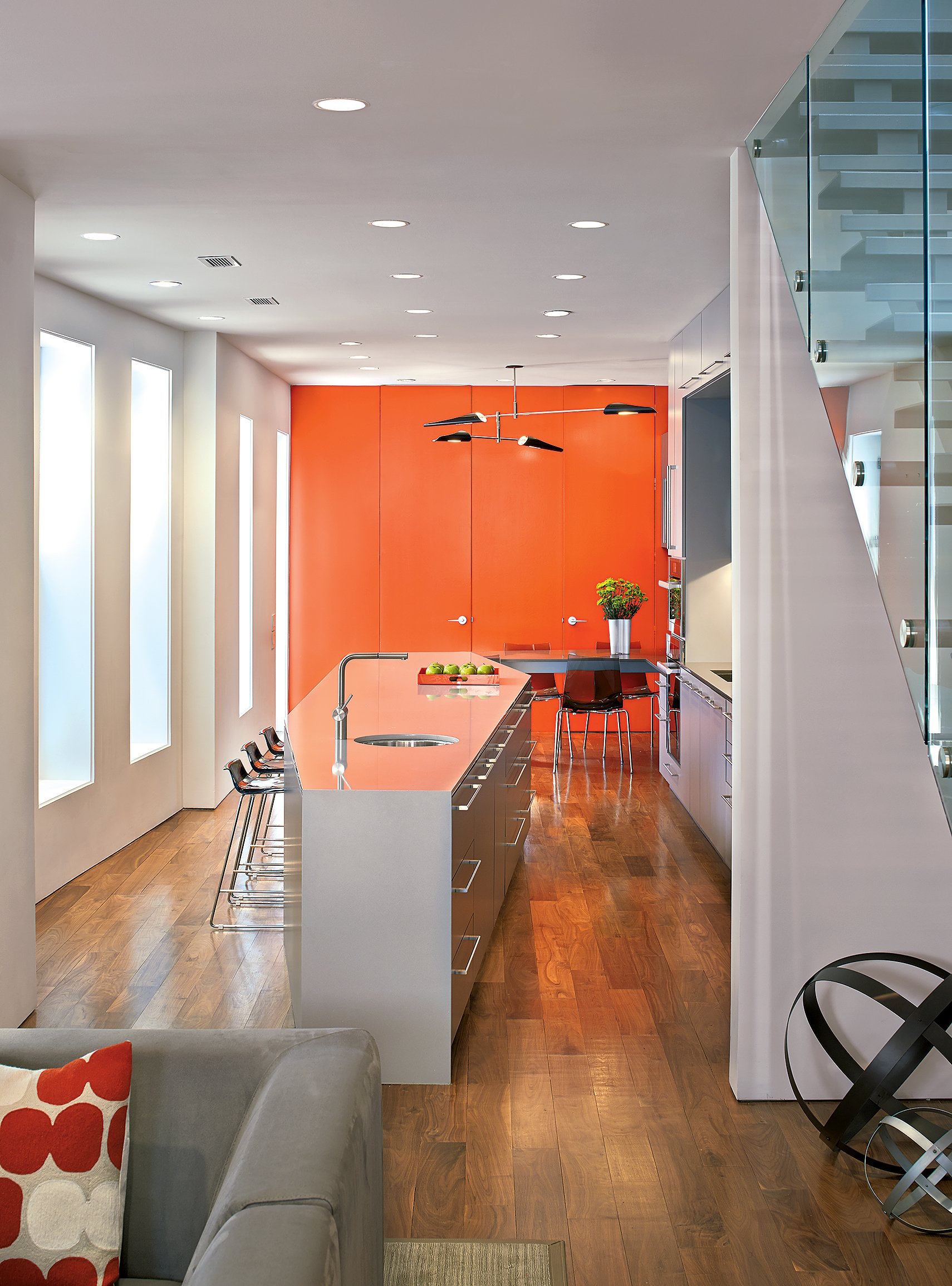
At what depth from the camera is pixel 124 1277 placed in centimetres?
184

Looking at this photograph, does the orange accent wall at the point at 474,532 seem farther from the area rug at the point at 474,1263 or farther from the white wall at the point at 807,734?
the area rug at the point at 474,1263

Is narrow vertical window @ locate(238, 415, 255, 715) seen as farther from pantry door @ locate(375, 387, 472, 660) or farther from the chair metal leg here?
the chair metal leg

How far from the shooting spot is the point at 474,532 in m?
9.94

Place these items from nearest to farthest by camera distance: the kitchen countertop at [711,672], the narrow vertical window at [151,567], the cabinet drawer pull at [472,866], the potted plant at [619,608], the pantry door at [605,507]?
the cabinet drawer pull at [472,866]
the kitchen countertop at [711,672]
the narrow vertical window at [151,567]
the potted plant at [619,608]
the pantry door at [605,507]

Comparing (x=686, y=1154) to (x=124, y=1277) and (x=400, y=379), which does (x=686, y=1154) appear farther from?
(x=400, y=379)

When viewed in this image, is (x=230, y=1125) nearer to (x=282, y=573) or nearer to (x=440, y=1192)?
(x=440, y=1192)

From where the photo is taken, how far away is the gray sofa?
1614 millimetres

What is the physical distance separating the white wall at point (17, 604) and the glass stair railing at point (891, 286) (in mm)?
2520

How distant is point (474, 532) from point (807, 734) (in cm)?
690

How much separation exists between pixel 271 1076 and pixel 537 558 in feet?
27.1

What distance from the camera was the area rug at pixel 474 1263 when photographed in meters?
2.41

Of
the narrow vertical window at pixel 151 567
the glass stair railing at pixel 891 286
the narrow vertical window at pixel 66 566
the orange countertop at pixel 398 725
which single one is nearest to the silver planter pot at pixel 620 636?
the orange countertop at pixel 398 725

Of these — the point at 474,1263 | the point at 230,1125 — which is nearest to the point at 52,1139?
the point at 230,1125

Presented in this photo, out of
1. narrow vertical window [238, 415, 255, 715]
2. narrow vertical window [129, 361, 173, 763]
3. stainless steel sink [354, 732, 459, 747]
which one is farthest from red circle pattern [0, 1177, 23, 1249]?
narrow vertical window [238, 415, 255, 715]
